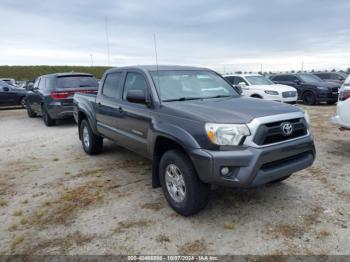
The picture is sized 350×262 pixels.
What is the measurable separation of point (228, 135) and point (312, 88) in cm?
1313

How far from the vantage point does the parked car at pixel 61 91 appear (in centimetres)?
972

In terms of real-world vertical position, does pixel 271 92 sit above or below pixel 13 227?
above

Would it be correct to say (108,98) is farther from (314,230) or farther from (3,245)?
(314,230)

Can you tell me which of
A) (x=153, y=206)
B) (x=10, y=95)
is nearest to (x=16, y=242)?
(x=153, y=206)

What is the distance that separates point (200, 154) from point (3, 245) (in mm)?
2227

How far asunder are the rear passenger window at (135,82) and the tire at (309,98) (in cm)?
1225

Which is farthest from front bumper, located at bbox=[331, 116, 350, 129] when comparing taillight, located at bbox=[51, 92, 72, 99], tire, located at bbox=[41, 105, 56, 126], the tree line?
the tree line

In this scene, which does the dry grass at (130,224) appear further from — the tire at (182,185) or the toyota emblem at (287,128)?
the toyota emblem at (287,128)

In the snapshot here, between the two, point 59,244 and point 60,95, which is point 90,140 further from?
point 60,95

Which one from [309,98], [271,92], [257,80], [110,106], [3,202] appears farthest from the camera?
[309,98]

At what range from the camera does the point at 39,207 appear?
13.1ft

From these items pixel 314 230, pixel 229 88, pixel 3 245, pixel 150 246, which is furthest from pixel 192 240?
pixel 229 88

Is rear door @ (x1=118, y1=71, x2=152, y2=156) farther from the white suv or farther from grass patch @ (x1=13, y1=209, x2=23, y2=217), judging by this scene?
the white suv

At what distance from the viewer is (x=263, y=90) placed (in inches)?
483
